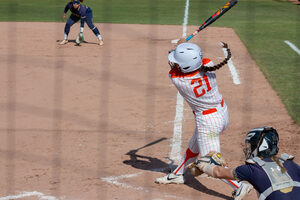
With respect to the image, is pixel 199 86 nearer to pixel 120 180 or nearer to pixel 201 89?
pixel 201 89

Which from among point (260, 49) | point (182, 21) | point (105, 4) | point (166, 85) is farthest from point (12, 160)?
point (105, 4)

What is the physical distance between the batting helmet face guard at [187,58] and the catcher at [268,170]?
77.8 inches

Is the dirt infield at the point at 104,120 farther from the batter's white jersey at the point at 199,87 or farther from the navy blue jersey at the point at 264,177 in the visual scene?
the navy blue jersey at the point at 264,177

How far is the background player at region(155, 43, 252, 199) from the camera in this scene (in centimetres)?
618

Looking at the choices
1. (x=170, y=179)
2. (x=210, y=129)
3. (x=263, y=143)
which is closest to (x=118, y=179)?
(x=170, y=179)

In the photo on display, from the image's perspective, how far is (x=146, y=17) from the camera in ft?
80.5

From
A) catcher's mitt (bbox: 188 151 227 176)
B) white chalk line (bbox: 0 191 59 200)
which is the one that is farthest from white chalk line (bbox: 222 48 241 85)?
catcher's mitt (bbox: 188 151 227 176)

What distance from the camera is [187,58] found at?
6133 mm

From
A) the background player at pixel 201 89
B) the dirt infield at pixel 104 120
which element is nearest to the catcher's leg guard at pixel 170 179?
the dirt infield at pixel 104 120

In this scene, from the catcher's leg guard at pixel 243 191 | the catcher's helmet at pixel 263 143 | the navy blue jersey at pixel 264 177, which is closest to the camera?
the navy blue jersey at pixel 264 177

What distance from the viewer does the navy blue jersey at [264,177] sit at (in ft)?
13.5

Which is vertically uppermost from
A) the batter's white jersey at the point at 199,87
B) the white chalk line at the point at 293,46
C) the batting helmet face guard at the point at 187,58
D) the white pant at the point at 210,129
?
the batting helmet face guard at the point at 187,58

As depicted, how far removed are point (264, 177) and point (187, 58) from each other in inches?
89.6

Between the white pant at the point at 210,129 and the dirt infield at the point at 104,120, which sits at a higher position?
the white pant at the point at 210,129
